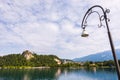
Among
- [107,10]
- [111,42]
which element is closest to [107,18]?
[107,10]

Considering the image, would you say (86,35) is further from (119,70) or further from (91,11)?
(119,70)

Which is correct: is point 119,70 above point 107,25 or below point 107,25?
below

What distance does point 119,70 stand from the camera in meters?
9.22

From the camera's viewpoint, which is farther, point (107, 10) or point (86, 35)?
point (86, 35)

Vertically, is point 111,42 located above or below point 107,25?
below

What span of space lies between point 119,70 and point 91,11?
11.3ft

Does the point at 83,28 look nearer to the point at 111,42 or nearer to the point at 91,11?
the point at 91,11

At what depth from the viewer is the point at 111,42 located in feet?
31.9

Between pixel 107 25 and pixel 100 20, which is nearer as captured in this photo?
pixel 107 25

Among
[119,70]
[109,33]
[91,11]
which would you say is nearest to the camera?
[119,70]

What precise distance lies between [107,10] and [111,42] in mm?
1661

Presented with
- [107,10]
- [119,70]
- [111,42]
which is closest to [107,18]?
[107,10]

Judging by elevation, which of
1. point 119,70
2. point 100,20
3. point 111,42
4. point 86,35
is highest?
point 100,20

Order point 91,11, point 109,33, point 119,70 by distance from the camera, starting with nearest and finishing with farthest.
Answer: point 119,70 → point 109,33 → point 91,11
